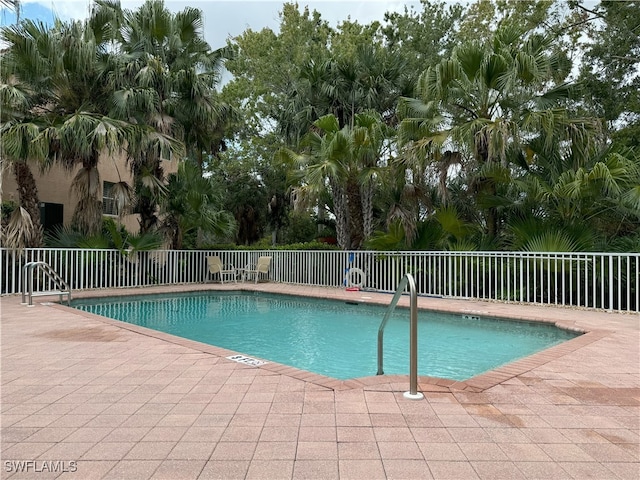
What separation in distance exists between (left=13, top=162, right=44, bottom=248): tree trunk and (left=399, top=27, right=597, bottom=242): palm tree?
374 inches

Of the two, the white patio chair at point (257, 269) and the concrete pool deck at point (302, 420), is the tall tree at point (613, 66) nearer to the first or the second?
the white patio chair at point (257, 269)

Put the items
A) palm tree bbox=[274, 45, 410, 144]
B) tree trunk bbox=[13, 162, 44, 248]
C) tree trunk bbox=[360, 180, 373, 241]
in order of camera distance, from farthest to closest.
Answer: palm tree bbox=[274, 45, 410, 144] < tree trunk bbox=[360, 180, 373, 241] < tree trunk bbox=[13, 162, 44, 248]

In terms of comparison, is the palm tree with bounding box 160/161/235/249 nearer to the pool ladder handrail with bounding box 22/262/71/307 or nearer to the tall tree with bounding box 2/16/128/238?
the tall tree with bounding box 2/16/128/238

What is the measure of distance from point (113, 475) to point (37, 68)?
1113 centimetres

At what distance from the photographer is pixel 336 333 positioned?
279 inches

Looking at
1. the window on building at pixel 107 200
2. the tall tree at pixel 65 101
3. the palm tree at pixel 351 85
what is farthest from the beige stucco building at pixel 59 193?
the palm tree at pixel 351 85

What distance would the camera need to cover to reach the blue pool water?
17.1 feet

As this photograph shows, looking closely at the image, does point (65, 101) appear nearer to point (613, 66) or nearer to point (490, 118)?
point (490, 118)

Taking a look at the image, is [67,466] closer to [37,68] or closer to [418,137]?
[418,137]

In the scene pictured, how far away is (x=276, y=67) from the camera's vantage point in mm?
20359

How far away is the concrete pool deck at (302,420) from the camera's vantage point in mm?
2125

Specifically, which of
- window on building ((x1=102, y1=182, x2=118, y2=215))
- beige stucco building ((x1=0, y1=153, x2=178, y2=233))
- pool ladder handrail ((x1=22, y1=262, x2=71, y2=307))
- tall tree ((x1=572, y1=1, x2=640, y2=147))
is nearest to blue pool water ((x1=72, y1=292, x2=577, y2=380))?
pool ladder handrail ((x1=22, y1=262, x2=71, y2=307))

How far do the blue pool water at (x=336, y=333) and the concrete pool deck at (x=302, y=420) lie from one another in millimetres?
1214

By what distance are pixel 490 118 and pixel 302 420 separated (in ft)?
30.2
